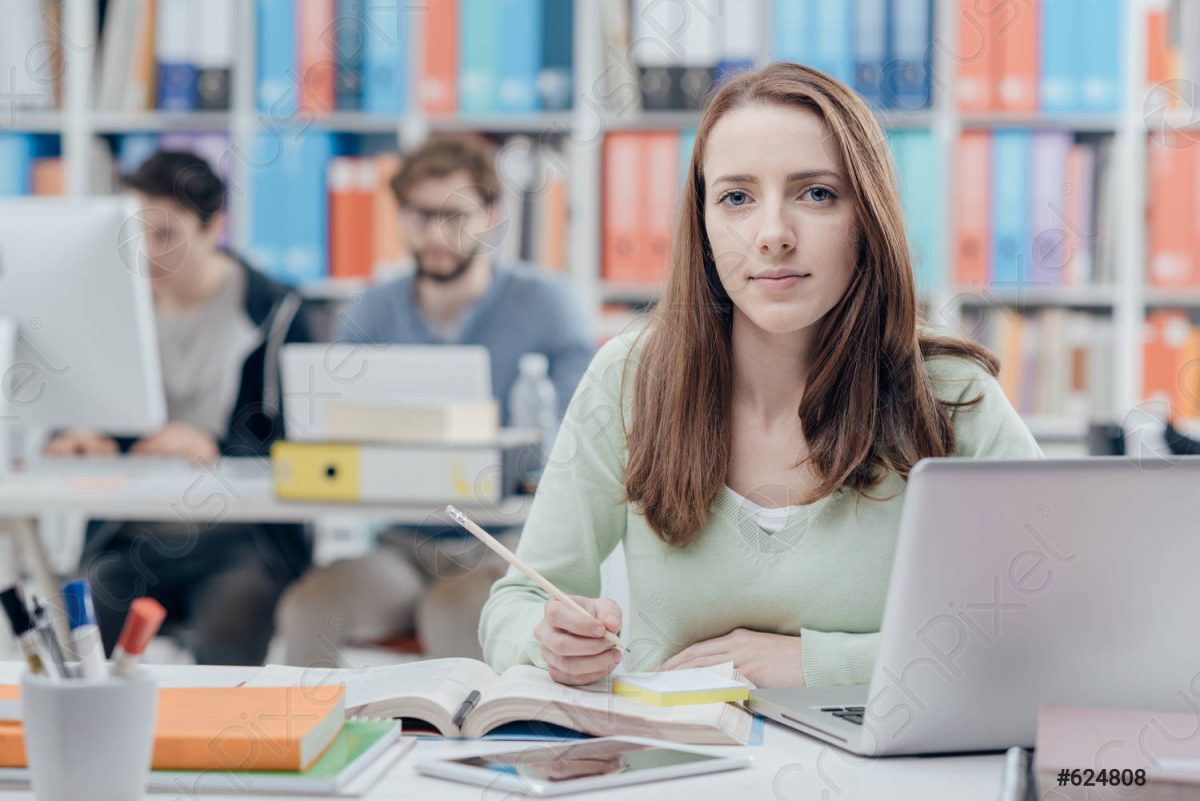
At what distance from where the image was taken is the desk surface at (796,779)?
820 mm

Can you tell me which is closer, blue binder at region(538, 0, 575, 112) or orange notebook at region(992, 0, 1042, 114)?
orange notebook at region(992, 0, 1042, 114)

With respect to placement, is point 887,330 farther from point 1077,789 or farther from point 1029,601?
point 1077,789

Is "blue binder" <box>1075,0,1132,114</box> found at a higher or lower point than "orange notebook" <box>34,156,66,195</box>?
higher

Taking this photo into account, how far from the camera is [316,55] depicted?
340cm

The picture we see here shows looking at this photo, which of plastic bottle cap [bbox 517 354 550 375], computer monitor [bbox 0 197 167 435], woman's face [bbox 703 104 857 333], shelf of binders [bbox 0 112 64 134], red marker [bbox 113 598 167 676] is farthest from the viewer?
shelf of binders [bbox 0 112 64 134]

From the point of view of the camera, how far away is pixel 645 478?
1.41 meters

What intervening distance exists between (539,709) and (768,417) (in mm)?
573

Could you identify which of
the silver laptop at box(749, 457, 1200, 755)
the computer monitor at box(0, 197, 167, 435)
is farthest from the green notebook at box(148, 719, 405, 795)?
the computer monitor at box(0, 197, 167, 435)

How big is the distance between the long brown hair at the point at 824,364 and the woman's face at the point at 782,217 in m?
A: 0.02

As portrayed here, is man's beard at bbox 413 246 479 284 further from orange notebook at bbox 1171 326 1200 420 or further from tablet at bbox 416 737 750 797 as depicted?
tablet at bbox 416 737 750 797

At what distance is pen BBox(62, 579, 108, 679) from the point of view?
0.76 m

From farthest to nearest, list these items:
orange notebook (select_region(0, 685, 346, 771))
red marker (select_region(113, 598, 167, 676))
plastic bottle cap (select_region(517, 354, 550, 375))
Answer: plastic bottle cap (select_region(517, 354, 550, 375)) → orange notebook (select_region(0, 685, 346, 771)) → red marker (select_region(113, 598, 167, 676))

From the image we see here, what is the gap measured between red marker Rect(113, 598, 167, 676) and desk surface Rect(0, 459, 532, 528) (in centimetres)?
152

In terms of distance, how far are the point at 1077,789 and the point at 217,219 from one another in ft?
9.00
